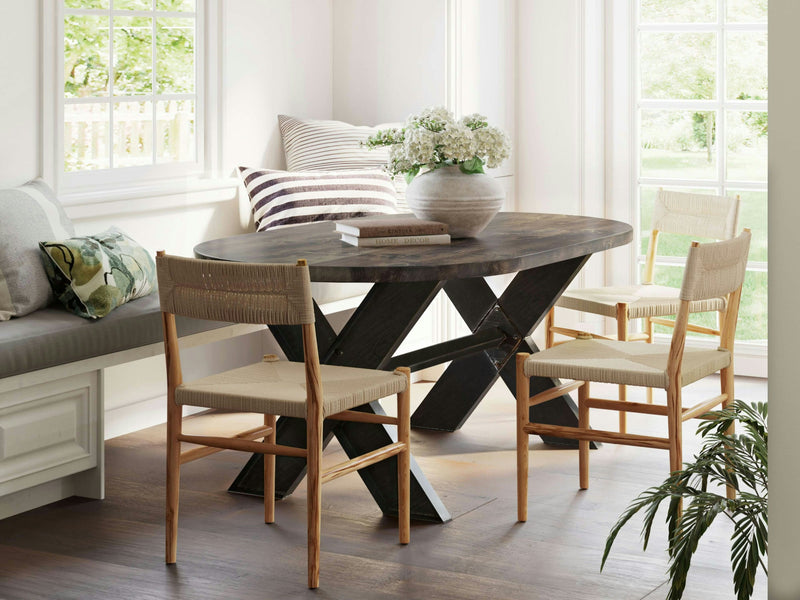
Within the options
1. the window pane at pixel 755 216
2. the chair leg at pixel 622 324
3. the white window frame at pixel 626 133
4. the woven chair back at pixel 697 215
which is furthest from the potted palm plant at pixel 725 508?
the white window frame at pixel 626 133

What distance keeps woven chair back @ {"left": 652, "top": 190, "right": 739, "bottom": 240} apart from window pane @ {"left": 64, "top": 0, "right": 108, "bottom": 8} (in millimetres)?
2322

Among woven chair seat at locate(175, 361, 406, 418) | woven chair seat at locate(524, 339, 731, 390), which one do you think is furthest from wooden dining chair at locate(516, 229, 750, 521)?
woven chair seat at locate(175, 361, 406, 418)

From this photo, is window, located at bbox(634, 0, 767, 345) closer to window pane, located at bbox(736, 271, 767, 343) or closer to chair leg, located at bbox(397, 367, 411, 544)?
window pane, located at bbox(736, 271, 767, 343)

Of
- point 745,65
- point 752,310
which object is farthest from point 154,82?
point 752,310

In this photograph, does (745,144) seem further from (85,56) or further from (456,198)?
(85,56)

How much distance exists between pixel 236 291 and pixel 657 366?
1235mm

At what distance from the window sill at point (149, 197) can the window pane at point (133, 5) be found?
0.68 metres

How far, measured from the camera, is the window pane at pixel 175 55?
15.1ft

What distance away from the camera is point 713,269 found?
318 centimetres

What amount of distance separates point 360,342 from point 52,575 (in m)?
1.05

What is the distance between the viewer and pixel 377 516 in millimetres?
3434

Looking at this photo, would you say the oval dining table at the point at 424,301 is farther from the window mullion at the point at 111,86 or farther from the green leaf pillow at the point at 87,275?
the window mullion at the point at 111,86

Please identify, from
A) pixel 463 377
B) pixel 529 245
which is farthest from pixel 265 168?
pixel 529 245

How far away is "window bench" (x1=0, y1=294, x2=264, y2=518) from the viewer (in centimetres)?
326
